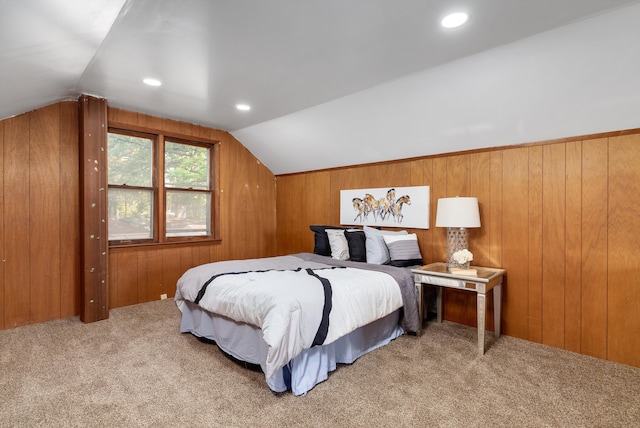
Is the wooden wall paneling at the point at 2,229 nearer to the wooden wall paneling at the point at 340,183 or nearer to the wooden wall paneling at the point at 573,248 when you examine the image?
the wooden wall paneling at the point at 340,183

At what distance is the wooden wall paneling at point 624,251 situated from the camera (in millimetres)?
2506

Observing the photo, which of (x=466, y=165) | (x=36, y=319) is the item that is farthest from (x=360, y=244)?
(x=36, y=319)

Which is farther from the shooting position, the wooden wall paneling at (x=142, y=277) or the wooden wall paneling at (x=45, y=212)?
the wooden wall paneling at (x=142, y=277)

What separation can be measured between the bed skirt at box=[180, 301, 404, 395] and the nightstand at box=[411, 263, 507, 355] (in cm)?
42

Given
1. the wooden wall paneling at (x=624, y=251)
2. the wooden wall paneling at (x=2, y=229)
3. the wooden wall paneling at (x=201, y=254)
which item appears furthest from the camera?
the wooden wall paneling at (x=201, y=254)

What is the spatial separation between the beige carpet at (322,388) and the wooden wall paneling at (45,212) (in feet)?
1.71

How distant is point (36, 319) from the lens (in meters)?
3.42

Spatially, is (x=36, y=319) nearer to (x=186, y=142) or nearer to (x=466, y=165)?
(x=186, y=142)

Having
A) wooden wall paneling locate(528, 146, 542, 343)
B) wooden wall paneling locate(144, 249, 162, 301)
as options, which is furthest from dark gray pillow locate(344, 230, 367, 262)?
wooden wall paneling locate(144, 249, 162, 301)

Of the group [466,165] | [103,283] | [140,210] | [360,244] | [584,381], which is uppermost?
[466,165]

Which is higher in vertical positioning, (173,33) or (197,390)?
(173,33)

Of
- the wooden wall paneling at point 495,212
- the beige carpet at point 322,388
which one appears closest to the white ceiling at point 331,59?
the wooden wall paneling at point 495,212

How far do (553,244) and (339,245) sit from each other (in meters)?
2.06

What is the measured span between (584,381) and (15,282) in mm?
5075
